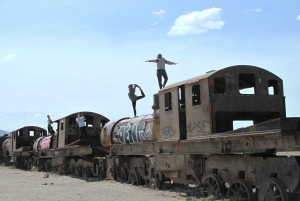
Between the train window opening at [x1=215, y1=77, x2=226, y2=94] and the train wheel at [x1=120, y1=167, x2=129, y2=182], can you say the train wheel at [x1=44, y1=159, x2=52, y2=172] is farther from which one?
the train window opening at [x1=215, y1=77, x2=226, y2=94]

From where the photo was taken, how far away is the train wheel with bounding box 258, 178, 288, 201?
8711 millimetres

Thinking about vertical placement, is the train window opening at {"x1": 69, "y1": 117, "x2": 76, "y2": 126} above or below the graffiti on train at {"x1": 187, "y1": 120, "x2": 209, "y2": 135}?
above

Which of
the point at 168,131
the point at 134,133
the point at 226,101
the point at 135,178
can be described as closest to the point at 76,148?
the point at 135,178

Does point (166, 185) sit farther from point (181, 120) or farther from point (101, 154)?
point (101, 154)

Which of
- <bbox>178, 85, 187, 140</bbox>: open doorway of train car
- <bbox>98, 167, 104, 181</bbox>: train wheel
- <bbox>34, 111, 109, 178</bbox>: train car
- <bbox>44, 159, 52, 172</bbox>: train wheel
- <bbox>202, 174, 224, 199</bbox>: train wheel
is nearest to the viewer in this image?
<bbox>202, 174, 224, 199</bbox>: train wheel

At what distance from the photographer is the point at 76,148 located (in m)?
21.1

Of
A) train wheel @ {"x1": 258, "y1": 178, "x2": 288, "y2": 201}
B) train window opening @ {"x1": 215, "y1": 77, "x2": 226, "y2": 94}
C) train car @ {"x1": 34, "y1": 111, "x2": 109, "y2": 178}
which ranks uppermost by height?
train window opening @ {"x1": 215, "y1": 77, "x2": 226, "y2": 94}

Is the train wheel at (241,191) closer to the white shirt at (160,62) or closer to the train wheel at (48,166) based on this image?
the white shirt at (160,62)

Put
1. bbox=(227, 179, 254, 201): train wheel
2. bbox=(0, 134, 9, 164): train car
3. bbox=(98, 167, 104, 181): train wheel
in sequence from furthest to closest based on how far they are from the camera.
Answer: bbox=(0, 134, 9, 164): train car
bbox=(98, 167, 104, 181): train wheel
bbox=(227, 179, 254, 201): train wheel

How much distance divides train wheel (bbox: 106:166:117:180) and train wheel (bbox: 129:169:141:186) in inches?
53.4

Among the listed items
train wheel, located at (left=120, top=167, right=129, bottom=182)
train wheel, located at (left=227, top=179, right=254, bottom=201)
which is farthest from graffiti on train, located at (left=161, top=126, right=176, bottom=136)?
train wheel, located at (left=120, top=167, right=129, bottom=182)

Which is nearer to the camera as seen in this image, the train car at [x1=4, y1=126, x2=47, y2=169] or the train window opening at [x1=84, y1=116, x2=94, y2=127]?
the train window opening at [x1=84, y1=116, x2=94, y2=127]

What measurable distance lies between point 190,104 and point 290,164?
3668 mm

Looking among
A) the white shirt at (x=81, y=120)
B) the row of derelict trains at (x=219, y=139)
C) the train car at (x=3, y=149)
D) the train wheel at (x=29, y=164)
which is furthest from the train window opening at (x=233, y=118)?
the train car at (x=3, y=149)
